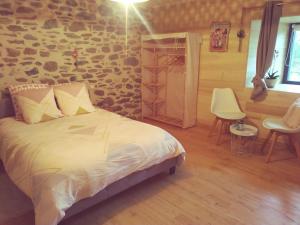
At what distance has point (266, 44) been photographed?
339 cm

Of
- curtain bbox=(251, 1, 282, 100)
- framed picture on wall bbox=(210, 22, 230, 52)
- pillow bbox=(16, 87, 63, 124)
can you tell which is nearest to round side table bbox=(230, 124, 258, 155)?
curtain bbox=(251, 1, 282, 100)

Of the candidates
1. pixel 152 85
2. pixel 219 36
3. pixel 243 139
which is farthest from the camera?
pixel 152 85

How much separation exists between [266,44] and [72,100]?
109 inches

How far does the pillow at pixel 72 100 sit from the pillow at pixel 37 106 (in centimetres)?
12

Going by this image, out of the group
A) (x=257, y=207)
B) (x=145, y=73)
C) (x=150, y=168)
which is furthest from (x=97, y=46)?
(x=257, y=207)

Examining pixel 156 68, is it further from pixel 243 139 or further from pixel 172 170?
pixel 172 170

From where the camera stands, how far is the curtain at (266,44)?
323 cm

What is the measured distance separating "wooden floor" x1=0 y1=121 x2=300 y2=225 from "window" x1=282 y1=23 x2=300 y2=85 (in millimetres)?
1456

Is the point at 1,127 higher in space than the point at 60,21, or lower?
lower

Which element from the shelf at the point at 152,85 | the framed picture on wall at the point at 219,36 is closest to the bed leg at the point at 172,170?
the framed picture on wall at the point at 219,36

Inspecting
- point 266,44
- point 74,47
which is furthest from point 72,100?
point 266,44

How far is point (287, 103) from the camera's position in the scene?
11.0ft

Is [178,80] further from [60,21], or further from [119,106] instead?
[60,21]

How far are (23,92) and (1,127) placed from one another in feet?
1.58
